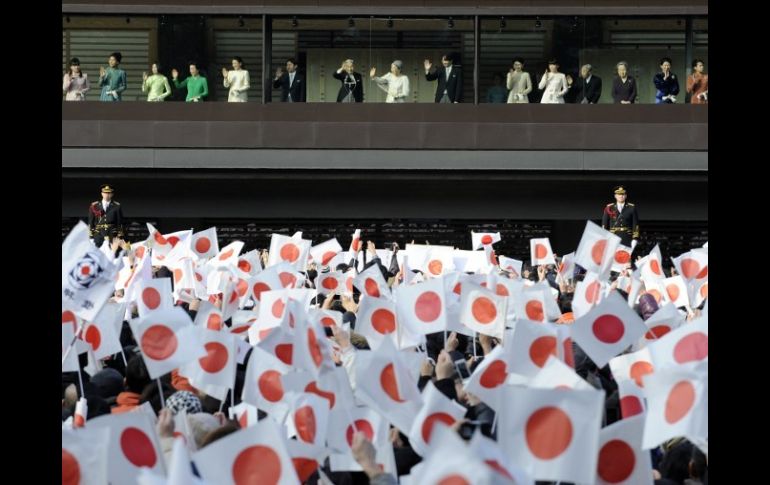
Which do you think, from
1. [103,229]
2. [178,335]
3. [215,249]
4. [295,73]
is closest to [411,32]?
[295,73]

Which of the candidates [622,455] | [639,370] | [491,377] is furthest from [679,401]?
Result: [639,370]

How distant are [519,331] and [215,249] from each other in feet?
36.0

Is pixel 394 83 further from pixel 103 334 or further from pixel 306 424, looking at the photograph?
pixel 306 424

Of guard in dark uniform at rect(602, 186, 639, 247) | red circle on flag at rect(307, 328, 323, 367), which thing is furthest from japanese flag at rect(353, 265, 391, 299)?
guard in dark uniform at rect(602, 186, 639, 247)

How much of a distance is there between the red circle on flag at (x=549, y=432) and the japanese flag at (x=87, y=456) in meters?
1.70

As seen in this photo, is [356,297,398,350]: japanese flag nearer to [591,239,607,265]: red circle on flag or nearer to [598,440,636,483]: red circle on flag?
[598,440,636,483]: red circle on flag

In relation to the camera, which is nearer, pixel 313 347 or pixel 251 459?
pixel 251 459

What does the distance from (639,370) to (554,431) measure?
144 inches

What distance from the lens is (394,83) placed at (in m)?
28.6

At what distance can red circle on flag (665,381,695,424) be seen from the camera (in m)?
6.47

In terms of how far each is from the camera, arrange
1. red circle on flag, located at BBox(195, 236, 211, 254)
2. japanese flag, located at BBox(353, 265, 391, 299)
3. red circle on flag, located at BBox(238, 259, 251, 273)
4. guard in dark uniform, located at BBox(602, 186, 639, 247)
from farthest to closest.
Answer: guard in dark uniform, located at BBox(602, 186, 639, 247) → red circle on flag, located at BBox(195, 236, 211, 254) → red circle on flag, located at BBox(238, 259, 251, 273) → japanese flag, located at BBox(353, 265, 391, 299)

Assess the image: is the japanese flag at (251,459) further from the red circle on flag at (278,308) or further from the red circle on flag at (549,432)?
the red circle on flag at (278,308)

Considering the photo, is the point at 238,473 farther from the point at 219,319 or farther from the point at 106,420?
the point at 219,319

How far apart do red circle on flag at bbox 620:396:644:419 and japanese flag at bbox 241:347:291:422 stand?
1.90 meters
